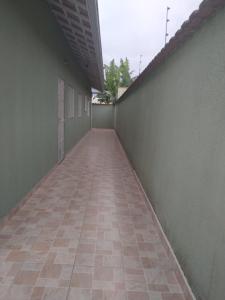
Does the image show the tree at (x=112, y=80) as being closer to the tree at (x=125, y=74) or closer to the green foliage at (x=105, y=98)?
the green foliage at (x=105, y=98)

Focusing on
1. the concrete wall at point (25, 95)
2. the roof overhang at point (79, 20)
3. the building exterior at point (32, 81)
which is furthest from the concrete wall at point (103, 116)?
the concrete wall at point (25, 95)

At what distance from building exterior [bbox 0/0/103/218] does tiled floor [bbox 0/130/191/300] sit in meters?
0.42

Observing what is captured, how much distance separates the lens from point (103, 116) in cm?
1958

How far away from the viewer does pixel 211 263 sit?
1570 mm

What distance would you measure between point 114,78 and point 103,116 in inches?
302

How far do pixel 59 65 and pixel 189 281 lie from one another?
4.91m

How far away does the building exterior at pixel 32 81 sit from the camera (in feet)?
9.35

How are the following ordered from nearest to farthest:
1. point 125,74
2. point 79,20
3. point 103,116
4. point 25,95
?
point 25,95 → point 79,20 → point 103,116 → point 125,74

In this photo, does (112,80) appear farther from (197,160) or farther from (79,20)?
(197,160)

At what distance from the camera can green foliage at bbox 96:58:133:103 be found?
25469mm

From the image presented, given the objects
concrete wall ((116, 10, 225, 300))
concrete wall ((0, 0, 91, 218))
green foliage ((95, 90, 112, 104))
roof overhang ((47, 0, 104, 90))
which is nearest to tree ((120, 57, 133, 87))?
green foliage ((95, 90, 112, 104))

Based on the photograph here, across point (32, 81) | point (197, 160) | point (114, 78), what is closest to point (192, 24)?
point (197, 160)

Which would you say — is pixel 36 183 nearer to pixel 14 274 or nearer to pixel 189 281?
pixel 14 274

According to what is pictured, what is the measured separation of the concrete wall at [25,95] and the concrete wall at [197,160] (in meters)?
1.78
